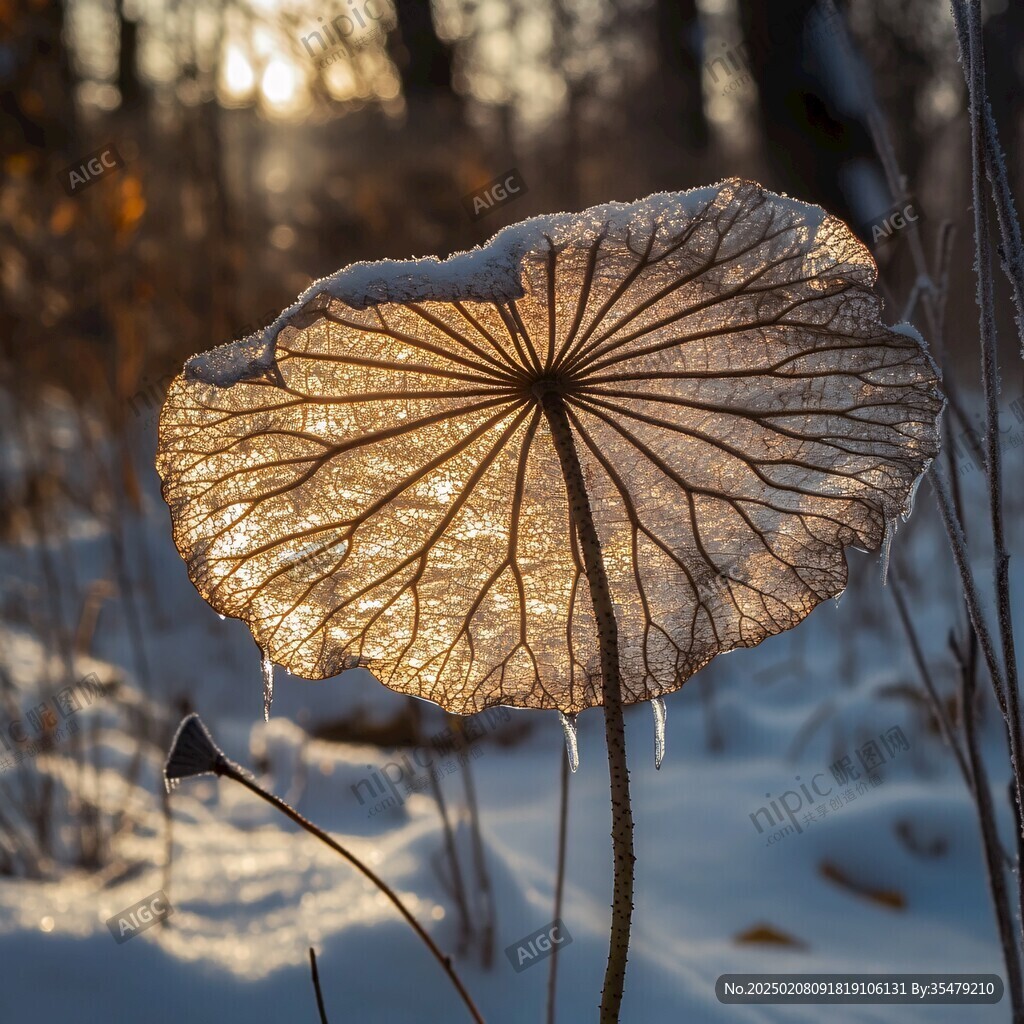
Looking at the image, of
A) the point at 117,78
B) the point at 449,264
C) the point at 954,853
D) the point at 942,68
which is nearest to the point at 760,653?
the point at 954,853

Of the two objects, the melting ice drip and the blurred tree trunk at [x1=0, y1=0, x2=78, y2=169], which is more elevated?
the blurred tree trunk at [x1=0, y1=0, x2=78, y2=169]

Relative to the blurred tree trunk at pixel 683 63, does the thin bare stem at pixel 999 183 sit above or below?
below

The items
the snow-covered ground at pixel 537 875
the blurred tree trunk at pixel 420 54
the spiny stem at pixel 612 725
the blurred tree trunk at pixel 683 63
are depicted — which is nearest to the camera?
the spiny stem at pixel 612 725

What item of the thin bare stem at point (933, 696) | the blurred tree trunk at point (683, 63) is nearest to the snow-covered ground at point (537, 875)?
the thin bare stem at point (933, 696)

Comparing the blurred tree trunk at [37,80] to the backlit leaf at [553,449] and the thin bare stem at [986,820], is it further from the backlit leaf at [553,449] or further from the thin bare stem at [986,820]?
the thin bare stem at [986,820]

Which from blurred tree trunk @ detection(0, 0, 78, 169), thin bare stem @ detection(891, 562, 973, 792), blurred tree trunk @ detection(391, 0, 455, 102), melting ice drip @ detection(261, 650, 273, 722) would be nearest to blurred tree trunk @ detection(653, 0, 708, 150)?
blurred tree trunk @ detection(391, 0, 455, 102)

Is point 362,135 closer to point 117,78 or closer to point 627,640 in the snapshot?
point 117,78

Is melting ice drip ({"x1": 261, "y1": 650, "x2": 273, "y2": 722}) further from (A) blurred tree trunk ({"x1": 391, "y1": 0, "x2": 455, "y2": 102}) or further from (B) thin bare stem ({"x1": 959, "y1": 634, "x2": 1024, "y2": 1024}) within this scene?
(A) blurred tree trunk ({"x1": 391, "y1": 0, "x2": 455, "y2": 102})

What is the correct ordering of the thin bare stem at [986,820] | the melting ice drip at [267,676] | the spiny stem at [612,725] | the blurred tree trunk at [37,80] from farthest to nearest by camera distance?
1. the blurred tree trunk at [37,80]
2. the thin bare stem at [986,820]
3. the melting ice drip at [267,676]
4. the spiny stem at [612,725]
